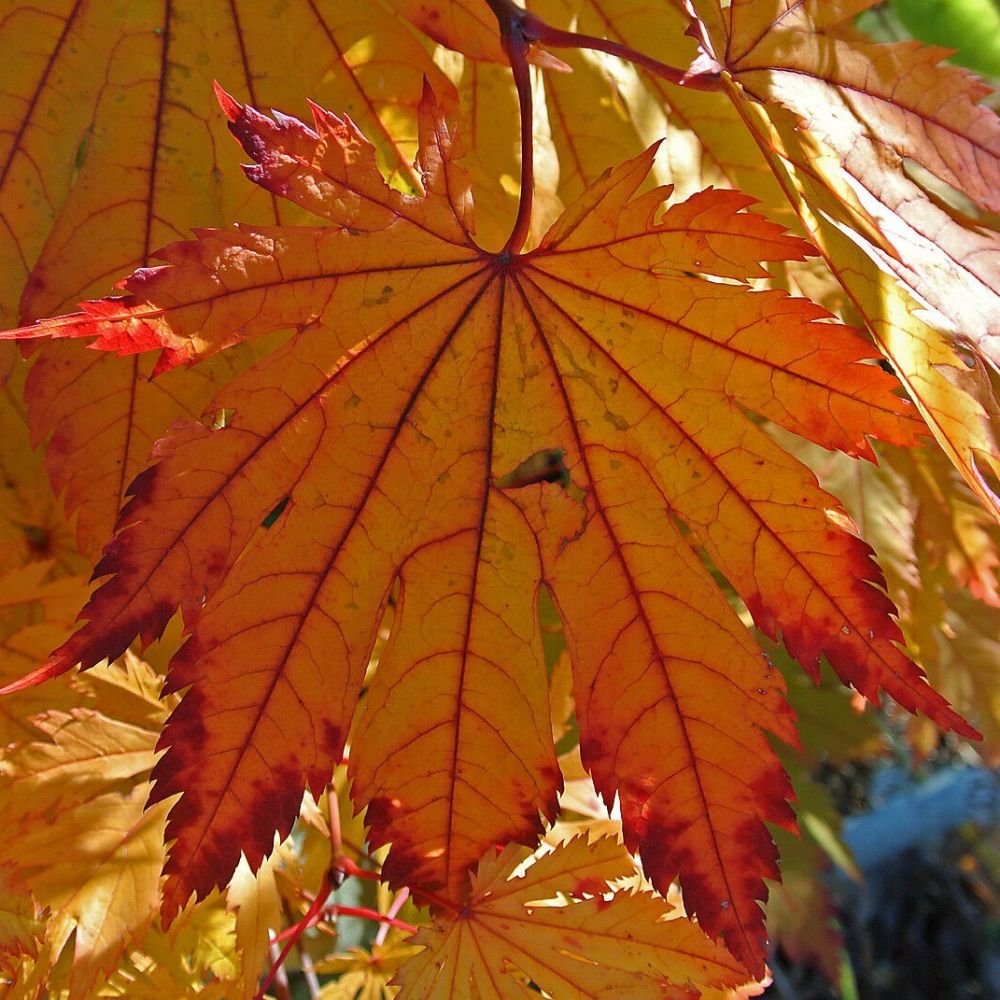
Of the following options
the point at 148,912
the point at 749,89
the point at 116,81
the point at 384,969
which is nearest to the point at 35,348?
the point at 116,81

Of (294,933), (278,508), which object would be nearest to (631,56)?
(278,508)

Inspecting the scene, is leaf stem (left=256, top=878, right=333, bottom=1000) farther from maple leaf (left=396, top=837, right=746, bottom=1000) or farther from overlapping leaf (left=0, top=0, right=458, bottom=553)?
overlapping leaf (left=0, top=0, right=458, bottom=553)

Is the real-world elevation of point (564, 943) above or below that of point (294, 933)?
above

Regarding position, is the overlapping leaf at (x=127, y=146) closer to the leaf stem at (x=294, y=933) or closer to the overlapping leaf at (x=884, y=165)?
the overlapping leaf at (x=884, y=165)

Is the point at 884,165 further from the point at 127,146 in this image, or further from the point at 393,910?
the point at 393,910

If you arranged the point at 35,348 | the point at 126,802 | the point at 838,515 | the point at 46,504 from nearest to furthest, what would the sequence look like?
the point at 838,515 → the point at 35,348 → the point at 126,802 → the point at 46,504

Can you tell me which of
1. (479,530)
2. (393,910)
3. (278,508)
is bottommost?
(393,910)

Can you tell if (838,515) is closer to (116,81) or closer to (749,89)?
(749,89)
